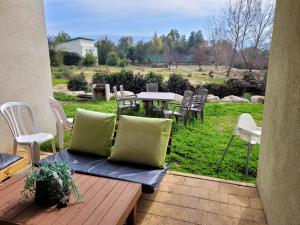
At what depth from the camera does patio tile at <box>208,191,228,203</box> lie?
104 inches

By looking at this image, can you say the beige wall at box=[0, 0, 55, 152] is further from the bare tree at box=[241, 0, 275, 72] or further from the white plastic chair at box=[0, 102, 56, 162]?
the bare tree at box=[241, 0, 275, 72]

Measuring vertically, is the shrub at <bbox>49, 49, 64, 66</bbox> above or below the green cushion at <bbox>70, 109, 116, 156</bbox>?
above

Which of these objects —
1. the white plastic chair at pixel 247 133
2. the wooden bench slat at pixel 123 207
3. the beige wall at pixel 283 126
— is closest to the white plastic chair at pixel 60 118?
the wooden bench slat at pixel 123 207

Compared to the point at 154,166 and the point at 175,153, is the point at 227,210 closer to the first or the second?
the point at 154,166

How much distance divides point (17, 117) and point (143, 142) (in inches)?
93.5

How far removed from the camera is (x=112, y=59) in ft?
38.8

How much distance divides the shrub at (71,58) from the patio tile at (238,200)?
1050 cm

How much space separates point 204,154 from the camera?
397 cm

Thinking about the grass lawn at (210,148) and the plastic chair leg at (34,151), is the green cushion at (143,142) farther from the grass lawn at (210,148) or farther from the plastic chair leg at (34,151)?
the plastic chair leg at (34,151)

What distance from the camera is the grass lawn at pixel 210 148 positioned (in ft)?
11.2

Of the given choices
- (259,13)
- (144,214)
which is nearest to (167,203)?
(144,214)

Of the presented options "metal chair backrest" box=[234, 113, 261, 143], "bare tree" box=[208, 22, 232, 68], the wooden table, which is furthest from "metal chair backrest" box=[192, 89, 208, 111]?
"bare tree" box=[208, 22, 232, 68]

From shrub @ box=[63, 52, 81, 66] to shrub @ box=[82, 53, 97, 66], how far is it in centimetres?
29

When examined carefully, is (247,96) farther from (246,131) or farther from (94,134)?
(94,134)
